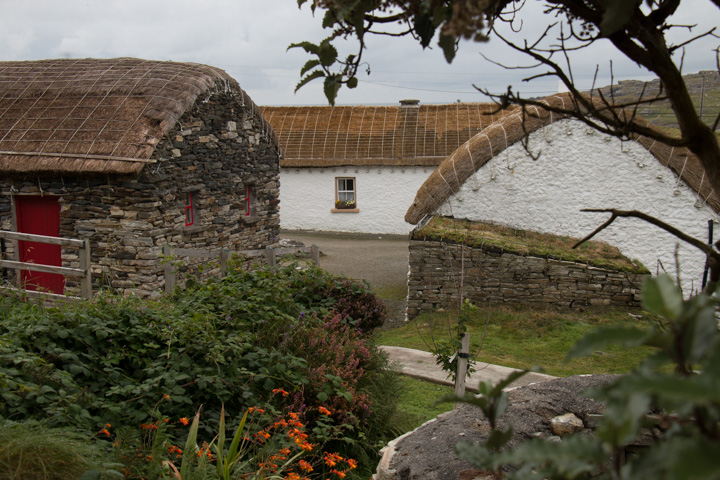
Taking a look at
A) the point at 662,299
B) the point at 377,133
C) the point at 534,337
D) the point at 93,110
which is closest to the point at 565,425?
the point at 662,299

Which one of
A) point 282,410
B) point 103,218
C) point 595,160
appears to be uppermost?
point 595,160

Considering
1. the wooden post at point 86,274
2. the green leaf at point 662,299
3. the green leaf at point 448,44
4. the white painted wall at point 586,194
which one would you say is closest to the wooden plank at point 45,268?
the wooden post at point 86,274

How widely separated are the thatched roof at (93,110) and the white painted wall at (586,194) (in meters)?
5.52

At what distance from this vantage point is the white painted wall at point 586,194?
10.7 metres

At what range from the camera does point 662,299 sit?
106 cm

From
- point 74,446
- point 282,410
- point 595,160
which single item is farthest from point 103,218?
point 595,160

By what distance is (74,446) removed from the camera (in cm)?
323

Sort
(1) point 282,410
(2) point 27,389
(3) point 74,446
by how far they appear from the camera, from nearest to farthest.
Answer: (3) point 74,446
(2) point 27,389
(1) point 282,410

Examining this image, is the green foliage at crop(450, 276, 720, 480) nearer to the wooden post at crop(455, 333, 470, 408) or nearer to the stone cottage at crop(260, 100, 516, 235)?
the wooden post at crop(455, 333, 470, 408)

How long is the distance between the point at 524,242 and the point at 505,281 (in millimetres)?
908

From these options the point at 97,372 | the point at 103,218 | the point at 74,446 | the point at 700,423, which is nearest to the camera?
the point at 700,423

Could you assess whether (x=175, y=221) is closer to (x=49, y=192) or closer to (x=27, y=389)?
(x=49, y=192)

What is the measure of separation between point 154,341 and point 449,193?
7.69m

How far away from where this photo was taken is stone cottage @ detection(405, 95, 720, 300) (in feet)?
35.0
